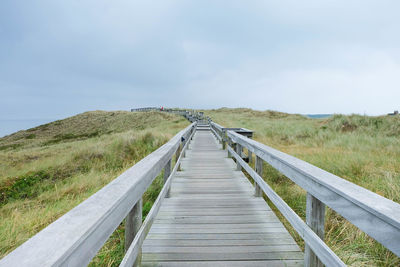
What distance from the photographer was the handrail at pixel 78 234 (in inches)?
29.0

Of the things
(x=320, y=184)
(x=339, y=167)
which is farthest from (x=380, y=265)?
(x=339, y=167)

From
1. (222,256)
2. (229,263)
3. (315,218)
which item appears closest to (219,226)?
(222,256)

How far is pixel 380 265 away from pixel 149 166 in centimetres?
258

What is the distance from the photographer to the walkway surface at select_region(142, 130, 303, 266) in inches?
92.7

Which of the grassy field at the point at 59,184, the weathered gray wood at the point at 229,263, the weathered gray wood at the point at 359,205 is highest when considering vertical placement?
the weathered gray wood at the point at 359,205

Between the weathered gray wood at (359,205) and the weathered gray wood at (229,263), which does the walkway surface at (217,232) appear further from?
the weathered gray wood at (359,205)

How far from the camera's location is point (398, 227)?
3.22ft

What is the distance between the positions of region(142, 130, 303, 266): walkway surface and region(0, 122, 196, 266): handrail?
1299 millimetres

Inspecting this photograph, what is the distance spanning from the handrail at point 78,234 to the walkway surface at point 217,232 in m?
1.30

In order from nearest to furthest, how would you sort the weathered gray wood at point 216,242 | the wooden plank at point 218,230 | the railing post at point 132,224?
the railing post at point 132,224 < the weathered gray wood at point 216,242 < the wooden plank at point 218,230

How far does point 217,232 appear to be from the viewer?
2.87 metres

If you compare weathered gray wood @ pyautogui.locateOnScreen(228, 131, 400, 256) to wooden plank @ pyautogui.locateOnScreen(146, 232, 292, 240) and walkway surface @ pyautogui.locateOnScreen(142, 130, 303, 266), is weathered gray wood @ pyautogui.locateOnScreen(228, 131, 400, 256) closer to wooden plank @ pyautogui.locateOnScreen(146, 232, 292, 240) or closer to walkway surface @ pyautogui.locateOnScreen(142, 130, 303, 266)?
walkway surface @ pyautogui.locateOnScreen(142, 130, 303, 266)

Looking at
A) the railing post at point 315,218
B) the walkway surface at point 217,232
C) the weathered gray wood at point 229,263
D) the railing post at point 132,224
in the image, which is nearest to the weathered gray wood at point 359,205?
the railing post at point 315,218

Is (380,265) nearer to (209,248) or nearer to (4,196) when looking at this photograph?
(209,248)
